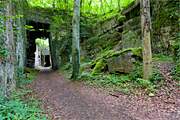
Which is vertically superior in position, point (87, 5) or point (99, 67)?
point (87, 5)

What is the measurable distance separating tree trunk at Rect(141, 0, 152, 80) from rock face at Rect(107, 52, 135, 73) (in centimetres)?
169

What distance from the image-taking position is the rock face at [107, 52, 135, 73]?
1130cm

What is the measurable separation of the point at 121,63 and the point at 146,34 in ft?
8.84

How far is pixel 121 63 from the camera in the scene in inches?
461

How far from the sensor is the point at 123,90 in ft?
29.7

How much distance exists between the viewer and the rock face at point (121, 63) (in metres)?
11.3

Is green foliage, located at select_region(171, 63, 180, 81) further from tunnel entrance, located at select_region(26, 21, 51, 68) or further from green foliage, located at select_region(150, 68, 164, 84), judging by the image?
tunnel entrance, located at select_region(26, 21, 51, 68)

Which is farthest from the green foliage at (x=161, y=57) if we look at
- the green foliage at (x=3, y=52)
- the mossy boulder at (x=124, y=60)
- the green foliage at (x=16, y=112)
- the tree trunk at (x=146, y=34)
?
the green foliage at (x=3, y=52)

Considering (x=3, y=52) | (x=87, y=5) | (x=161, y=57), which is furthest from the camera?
(x=87, y=5)

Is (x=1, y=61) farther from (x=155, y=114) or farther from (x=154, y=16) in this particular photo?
(x=154, y=16)

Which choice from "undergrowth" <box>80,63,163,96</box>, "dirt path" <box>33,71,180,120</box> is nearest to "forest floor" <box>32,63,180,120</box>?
"dirt path" <box>33,71,180,120</box>

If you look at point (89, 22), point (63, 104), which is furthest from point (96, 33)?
point (63, 104)

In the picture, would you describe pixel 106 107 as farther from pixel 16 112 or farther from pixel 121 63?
pixel 121 63

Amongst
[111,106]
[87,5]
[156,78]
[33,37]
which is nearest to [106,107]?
[111,106]
